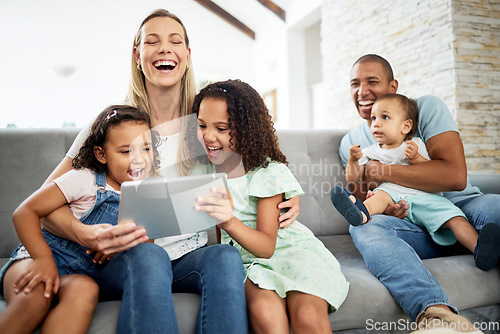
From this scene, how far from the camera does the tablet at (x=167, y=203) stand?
83 centimetres

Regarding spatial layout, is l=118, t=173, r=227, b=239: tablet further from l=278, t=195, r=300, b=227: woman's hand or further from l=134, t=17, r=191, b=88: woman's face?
l=134, t=17, r=191, b=88: woman's face

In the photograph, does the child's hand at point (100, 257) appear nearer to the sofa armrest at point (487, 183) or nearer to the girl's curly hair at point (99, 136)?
the girl's curly hair at point (99, 136)

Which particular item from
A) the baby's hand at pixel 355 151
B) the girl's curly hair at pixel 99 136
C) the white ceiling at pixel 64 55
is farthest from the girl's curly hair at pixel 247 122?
the white ceiling at pixel 64 55

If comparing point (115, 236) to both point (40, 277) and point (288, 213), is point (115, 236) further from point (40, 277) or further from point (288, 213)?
point (288, 213)

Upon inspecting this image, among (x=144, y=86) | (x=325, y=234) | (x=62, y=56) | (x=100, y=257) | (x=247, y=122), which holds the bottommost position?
(x=325, y=234)

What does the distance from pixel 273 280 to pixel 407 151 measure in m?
0.79

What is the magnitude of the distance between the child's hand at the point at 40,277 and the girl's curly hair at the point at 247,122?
59 centimetres

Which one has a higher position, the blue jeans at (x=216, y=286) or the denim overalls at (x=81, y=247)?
the denim overalls at (x=81, y=247)

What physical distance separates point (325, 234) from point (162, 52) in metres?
1.04

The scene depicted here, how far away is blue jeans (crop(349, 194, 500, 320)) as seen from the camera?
1036mm

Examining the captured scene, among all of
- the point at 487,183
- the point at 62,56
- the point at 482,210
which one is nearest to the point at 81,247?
the point at 482,210

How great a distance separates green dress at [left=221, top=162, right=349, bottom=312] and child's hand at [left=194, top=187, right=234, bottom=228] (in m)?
0.18

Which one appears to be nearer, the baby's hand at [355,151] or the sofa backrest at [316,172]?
the baby's hand at [355,151]

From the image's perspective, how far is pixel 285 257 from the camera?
3.50ft
